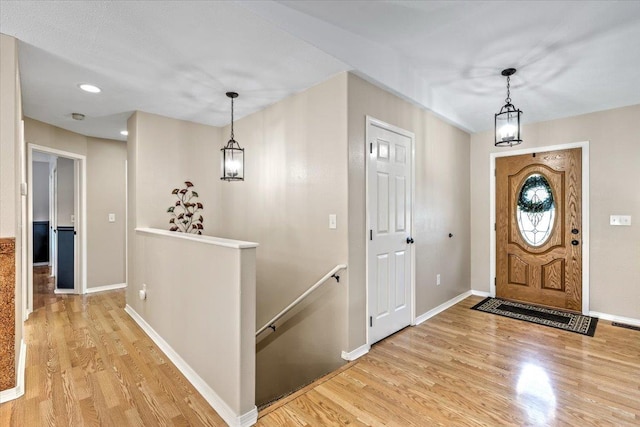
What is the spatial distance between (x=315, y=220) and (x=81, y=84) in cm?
255

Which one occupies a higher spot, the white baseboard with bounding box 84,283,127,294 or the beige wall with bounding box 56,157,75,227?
the beige wall with bounding box 56,157,75,227

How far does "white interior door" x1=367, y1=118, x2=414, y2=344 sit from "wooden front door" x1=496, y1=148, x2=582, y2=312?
1908 mm

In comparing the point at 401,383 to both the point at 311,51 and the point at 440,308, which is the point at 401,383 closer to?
the point at 440,308

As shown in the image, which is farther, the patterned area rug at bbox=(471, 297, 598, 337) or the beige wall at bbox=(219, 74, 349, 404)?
the patterned area rug at bbox=(471, 297, 598, 337)

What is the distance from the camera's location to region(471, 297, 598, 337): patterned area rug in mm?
3369

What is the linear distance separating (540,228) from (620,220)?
0.77 m

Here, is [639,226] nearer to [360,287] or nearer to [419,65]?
[419,65]

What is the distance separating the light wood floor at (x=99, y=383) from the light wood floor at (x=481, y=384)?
66 cm

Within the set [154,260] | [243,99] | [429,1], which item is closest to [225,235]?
[154,260]

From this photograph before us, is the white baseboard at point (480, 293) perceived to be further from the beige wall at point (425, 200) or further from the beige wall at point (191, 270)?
the beige wall at point (191, 270)

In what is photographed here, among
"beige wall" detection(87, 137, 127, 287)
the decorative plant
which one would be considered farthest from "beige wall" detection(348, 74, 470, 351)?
"beige wall" detection(87, 137, 127, 287)

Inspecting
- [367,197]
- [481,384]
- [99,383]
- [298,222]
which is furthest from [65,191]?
[481,384]

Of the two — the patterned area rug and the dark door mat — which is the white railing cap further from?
the dark door mat

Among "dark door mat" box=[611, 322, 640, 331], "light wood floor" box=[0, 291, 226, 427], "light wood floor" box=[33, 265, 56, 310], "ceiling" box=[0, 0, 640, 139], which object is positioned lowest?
"light wood floor" box=[0, 291, 226, 427]
